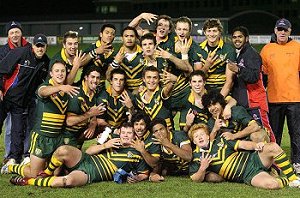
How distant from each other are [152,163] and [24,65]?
6.83 ft

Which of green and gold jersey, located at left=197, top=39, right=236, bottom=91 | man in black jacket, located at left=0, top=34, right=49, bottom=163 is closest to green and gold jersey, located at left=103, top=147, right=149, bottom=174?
green and gold jersey, located at left=197, top=39, right=236, bottom=91

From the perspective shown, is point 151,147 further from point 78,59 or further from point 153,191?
point 78,59

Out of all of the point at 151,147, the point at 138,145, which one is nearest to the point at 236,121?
the point at 151,147

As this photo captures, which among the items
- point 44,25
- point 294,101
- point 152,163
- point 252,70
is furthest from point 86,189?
point 44,25

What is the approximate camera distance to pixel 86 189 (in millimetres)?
5449

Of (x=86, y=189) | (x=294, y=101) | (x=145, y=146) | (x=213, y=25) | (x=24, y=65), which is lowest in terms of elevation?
(x=86, y=189)

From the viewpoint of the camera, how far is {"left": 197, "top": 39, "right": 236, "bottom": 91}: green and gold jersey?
641cm

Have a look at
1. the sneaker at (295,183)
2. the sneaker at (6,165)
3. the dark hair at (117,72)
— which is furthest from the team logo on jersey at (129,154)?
the sneaker at (295,183)

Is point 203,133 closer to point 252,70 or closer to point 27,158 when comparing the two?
point 252,70

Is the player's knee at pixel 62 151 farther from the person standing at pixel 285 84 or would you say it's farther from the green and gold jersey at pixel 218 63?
the person standing at pixel 285 84

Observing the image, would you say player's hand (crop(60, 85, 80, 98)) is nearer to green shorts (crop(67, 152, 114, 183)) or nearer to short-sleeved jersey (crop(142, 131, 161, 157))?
green shorts (crop(67, 152, 114, 183))

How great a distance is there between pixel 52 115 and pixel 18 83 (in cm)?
102

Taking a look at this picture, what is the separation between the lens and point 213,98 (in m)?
5.83

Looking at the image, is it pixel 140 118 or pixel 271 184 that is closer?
pixel 271 184
